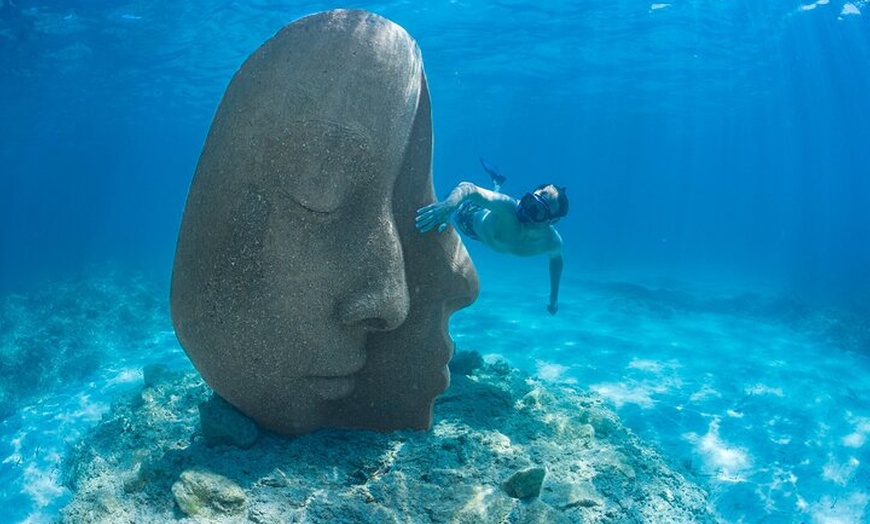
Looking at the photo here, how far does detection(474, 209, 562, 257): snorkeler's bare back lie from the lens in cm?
669

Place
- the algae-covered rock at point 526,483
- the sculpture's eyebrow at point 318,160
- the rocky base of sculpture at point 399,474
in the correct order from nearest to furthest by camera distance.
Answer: the rocky base of sculpture at point 399,474
the sculpture's eyebrow at point 318,160
the algae-covered rock at point 526,483

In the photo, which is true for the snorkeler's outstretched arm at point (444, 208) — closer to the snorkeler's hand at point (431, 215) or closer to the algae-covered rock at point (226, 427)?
the snorkeler's hand at point (431, 215)

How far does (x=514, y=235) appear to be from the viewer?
6879mm

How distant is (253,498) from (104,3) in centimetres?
2246

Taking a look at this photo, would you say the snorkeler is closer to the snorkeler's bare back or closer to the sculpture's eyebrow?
the snorkeler's bare back

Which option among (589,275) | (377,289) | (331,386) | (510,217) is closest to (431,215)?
(377,289)

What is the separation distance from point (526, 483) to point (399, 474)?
108 centimetres

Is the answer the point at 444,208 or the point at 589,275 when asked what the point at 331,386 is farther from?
the point at 589,275

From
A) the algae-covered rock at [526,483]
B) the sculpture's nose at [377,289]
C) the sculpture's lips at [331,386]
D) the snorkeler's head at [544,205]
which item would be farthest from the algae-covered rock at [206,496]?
the snorkeler's head at [544,205]

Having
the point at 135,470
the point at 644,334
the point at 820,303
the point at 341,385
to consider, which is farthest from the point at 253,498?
the point at 820,303

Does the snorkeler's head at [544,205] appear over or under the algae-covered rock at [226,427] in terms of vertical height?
over

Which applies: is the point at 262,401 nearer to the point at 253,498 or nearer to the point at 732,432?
the point at 253,498

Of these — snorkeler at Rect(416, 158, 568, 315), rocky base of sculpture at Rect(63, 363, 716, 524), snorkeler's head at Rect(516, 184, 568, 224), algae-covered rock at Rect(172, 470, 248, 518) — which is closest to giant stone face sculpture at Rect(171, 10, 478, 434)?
snorkeler at Rect(416, 158, 568, 315)

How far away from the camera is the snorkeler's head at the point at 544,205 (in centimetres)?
623
